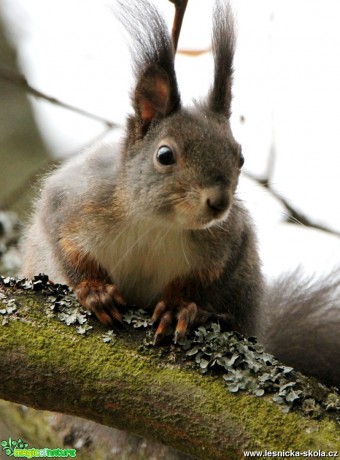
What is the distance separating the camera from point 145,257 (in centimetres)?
299

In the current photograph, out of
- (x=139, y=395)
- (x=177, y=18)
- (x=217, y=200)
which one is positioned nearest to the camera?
(x=139, y=395)

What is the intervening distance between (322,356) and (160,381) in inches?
50.8

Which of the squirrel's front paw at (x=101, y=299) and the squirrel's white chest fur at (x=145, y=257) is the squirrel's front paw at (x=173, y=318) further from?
the squirrel's white chest fur at (x=145, y=257)

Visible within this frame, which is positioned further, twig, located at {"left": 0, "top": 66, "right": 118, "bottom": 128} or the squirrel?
twig, located at {"left": 0, "top": 66, "right": 118, "bottom": 128}

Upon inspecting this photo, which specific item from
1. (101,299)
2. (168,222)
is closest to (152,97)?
(168,222)

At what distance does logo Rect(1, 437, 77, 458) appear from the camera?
2.85m

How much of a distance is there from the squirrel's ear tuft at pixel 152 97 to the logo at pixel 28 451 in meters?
1.39

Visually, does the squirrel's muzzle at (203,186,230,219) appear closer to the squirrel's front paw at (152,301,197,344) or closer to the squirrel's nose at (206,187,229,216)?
the squirrel's nose at (206,187,229,216)

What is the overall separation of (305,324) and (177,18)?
5.34ft

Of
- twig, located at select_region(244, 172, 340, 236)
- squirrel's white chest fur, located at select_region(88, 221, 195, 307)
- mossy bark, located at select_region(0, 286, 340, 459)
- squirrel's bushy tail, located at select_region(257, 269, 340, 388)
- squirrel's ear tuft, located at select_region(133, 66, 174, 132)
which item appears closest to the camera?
mossy bark, located at select_region(0, 286, 340, 459)

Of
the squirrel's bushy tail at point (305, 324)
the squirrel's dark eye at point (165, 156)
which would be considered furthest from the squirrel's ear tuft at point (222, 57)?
the squirrel's bushy tail at point (305, 324)

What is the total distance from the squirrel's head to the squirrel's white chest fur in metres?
0.14

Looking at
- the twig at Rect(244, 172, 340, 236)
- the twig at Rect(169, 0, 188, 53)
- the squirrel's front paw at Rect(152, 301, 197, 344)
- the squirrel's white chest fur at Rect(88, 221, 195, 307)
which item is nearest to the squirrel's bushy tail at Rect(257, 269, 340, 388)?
the twig at Rect(244, 172, 340, 236)

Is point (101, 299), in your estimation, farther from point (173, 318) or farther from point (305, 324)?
point (305, 324)
